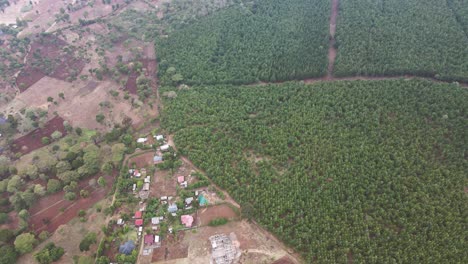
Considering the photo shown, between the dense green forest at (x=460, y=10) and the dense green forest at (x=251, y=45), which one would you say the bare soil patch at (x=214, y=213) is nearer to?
the dense green forest at (x=251, y=45)

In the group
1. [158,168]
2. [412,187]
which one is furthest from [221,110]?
[412,187]

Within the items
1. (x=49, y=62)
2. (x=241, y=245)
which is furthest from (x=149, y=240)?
(x=49, y=62)

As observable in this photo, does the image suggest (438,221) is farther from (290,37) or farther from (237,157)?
(290,37)

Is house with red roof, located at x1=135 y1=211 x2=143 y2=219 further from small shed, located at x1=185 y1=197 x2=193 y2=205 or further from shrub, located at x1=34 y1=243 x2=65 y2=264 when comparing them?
shrub, located at x1=34 y1=243 x2=65 y2=264

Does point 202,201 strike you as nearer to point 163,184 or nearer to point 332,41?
point 163,184

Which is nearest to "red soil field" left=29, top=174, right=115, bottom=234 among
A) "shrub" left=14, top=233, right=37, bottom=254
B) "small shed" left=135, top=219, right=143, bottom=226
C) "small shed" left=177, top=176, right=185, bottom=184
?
"shrub" left=14, top=233, right=37, bottom=254
